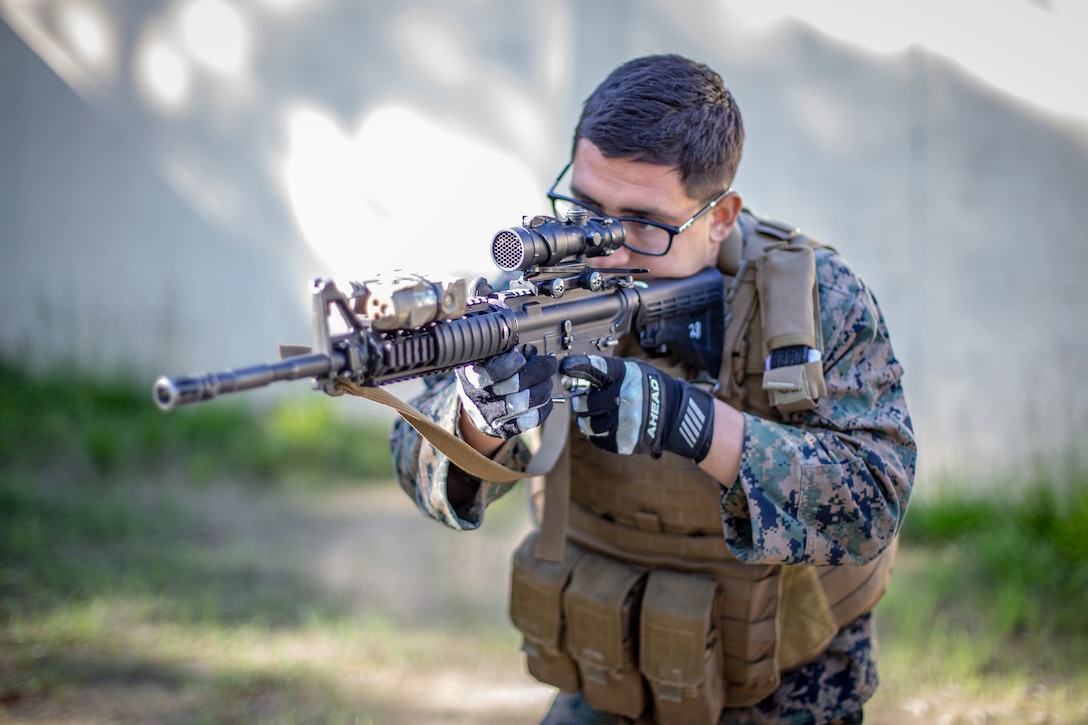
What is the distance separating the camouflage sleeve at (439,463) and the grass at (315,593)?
146cm

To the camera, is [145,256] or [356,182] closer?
[356,182]

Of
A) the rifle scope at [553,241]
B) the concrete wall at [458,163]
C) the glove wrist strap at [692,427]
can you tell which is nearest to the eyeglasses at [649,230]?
the rifle scope at [553,241]

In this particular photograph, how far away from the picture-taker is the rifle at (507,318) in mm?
1915

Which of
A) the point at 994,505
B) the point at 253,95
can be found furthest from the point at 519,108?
the point at 994,505

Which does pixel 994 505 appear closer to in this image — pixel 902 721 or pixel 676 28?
pixel 902 721

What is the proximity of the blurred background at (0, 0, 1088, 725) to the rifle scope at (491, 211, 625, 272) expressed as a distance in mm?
1080

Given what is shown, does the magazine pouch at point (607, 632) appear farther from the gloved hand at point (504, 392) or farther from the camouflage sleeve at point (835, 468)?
the gloved hand at point (504, 392)

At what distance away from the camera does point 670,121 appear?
8.74 ft

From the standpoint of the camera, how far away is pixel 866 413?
8.59ft

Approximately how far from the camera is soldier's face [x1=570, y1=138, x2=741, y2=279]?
269 cm

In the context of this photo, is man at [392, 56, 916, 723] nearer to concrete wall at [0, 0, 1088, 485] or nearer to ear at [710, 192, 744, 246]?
ear at [710, 192, 744, 246]

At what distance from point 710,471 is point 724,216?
2.76ft

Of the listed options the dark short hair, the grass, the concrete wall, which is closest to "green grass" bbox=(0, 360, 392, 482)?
the grass

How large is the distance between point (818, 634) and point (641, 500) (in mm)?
631
